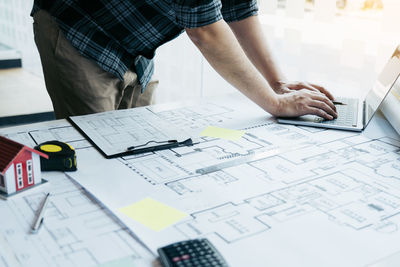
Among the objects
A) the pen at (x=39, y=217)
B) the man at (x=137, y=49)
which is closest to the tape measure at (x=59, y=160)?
the pen at (x=39, y=217)

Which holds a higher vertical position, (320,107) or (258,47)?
(258,47)

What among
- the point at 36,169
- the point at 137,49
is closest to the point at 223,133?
the point at 137,49

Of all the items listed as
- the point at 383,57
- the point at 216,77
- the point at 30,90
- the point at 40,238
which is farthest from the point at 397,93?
the point at 30,90

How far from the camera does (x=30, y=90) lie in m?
3.16

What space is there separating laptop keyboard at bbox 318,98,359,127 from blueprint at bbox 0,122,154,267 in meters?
0.82

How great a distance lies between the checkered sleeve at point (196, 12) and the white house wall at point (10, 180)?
636mm

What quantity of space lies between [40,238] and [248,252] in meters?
0.35

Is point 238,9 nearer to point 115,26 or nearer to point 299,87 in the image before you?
point 299,87

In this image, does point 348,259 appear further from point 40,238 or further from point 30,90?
point 30,90

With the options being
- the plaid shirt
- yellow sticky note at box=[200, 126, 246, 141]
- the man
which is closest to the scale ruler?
yellow sticky note at box=[200, 126, 246, 141]

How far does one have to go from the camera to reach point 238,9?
1581mm

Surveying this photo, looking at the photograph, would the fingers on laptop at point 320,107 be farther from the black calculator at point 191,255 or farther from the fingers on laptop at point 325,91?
the black calculator at point 191,255

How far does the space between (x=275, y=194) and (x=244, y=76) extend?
1.66ft

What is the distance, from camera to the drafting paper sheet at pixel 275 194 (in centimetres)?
73
